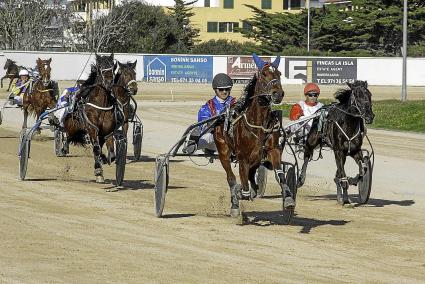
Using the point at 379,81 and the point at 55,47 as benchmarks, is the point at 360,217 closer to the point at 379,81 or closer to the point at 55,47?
the point at 379,81

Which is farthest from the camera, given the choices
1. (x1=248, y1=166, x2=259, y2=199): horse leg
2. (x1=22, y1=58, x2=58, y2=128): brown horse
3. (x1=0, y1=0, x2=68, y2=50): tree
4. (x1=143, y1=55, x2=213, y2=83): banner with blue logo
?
(x1=0, y1=0, x2=68, y2=50): tree

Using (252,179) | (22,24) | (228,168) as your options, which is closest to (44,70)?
(228,168)

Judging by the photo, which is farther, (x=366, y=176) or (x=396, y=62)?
(x=396, y=62)

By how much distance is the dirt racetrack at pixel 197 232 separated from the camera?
30.7 feet

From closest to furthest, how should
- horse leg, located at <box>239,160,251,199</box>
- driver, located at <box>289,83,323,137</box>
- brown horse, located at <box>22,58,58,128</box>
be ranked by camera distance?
1. horse leg, located at <box>239,160,251,199</box>
2. driver, located at <box>289,83,323,137</box>
3. brown horse, located at <box>22,58,58,128</box>

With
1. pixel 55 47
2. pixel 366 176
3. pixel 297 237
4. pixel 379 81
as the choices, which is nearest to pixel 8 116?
pixel 366 176

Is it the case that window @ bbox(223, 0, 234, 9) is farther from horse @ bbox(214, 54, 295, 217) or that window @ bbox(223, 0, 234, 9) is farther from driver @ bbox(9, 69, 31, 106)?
horse @ bbox(214, 54, 295, 217)

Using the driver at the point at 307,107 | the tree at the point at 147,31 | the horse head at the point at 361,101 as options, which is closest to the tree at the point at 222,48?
the tree at the point at 147,31

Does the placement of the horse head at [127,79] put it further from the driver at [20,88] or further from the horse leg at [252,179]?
the horse leg at [252,179]

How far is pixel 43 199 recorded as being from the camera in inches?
591

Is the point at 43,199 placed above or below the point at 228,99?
below

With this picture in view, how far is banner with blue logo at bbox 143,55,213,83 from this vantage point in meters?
61.7

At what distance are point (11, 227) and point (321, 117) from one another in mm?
5227

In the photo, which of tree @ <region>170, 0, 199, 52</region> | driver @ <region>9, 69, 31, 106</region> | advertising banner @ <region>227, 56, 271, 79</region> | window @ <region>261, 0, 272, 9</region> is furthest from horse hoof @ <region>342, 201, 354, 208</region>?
window @ <region>261, 0, 272, 9</region>
